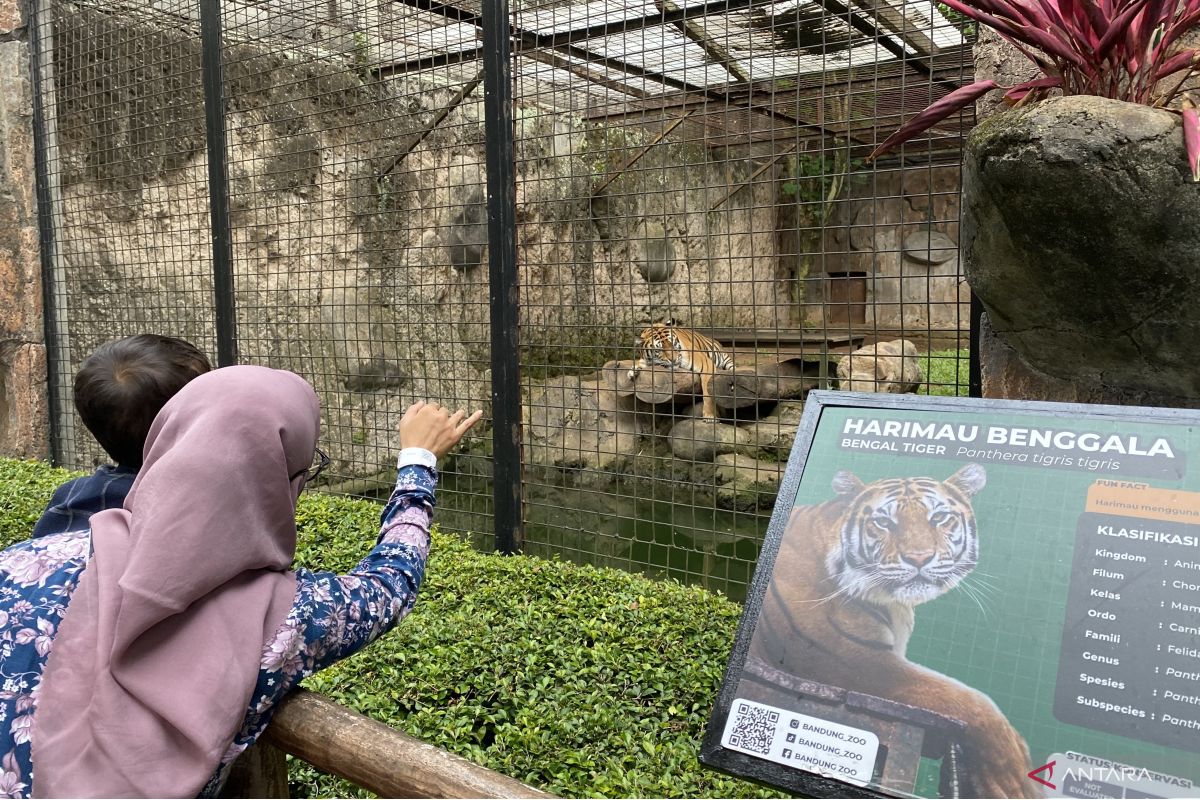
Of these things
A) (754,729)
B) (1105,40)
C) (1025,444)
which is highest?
(1105,40)

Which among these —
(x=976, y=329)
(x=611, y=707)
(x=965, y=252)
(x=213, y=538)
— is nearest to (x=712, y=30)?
(x=976, y=329)

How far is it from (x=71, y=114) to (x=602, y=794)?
603 cm

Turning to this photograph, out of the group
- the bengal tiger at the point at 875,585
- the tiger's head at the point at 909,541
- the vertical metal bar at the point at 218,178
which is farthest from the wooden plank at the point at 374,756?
the vertical metal bar at the point at 218,178

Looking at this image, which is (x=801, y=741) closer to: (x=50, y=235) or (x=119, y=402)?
(x=119, y=402)

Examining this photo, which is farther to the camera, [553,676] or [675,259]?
[675,259]

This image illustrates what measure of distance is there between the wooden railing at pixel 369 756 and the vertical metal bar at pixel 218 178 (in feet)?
12.2

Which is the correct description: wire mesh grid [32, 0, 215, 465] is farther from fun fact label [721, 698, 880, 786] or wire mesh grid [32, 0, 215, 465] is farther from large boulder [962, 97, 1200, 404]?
fun fact label [721, 698, 880, 786]

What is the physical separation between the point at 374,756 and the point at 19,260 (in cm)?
602

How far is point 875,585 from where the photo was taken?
1182 millimetres

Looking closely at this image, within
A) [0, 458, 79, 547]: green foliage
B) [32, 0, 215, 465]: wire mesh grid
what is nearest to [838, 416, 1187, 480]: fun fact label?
[0, 458, 79, 547]: green foliage

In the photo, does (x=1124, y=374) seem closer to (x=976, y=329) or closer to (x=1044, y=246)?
(x=1044, y=246)

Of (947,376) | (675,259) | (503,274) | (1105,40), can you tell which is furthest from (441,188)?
(947,376)

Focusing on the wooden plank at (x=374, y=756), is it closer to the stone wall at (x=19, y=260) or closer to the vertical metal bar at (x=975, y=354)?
the vertical metal bar at (x=975, y=354)

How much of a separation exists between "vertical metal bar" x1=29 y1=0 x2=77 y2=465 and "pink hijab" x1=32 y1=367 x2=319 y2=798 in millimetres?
5578
